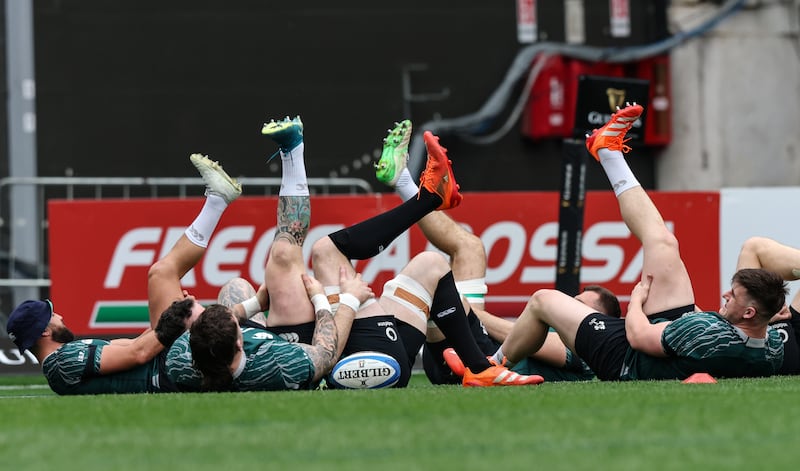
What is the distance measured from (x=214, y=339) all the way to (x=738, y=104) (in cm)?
1071

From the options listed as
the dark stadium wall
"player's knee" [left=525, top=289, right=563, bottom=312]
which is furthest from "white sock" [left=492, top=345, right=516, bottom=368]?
the dark stadium wall

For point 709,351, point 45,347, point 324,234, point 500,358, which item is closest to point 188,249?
point 45,347

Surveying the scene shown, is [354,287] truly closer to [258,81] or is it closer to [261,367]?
[261,367]

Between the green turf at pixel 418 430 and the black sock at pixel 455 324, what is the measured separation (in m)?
0.93

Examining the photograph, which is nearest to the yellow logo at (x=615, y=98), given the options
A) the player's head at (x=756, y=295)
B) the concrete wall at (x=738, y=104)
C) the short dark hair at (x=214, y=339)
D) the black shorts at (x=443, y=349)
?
the black shorts at (x=443, y=349)

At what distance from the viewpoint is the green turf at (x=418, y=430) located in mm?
4793

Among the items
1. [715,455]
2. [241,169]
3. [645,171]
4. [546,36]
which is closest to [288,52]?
[241,169]

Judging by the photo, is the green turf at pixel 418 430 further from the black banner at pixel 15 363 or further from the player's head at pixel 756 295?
the black banner at pixel 15 363

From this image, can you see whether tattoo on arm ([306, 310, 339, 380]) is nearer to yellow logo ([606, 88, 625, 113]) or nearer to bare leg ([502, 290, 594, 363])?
bare leg ([502, 290, 594, 363])

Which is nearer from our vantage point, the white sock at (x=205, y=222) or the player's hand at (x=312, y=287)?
the player's hand at (x=312, y=287)

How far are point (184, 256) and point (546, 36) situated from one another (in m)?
8.05

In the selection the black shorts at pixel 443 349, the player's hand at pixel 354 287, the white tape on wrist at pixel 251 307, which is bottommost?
the black shorts at pixel 443 349

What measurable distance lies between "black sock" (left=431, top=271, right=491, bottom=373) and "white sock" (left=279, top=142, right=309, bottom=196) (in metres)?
1.07

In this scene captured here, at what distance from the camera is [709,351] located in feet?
24.9
